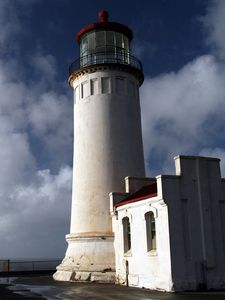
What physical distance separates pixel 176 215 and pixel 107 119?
9237 millimetres

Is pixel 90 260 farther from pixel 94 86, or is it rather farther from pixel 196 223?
pixel 94 86

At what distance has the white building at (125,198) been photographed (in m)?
19.4

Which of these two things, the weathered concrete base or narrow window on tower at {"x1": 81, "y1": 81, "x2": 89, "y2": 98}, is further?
narrow window on tower at {"x1": 81, "y1": 81, "x2": 89, "y2": 98}

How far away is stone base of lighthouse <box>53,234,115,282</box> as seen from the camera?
23516 millimetres

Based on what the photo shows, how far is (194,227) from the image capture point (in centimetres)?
1970

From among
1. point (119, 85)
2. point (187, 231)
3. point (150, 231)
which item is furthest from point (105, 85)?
point (187, 231)

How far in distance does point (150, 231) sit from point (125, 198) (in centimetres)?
388

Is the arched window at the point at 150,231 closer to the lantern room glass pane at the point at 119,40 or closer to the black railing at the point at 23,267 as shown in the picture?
the lantern room glass pane at the point at 119,40

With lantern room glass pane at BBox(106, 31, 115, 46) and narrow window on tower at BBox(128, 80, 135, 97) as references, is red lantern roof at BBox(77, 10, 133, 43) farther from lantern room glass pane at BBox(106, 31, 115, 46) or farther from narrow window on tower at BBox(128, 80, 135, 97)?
narrow window on tower at BBox(128, 80, 135, 97)

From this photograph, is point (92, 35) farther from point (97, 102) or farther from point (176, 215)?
point (176, 215)

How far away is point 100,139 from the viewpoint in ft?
86.3

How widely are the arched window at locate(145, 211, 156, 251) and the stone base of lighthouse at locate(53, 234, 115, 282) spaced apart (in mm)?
3864

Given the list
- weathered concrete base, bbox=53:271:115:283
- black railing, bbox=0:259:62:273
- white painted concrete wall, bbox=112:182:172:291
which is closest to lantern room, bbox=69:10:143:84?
white painted concrete wall, bbox=112:182:172:291

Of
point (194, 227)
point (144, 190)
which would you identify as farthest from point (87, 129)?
point (194, 227)
